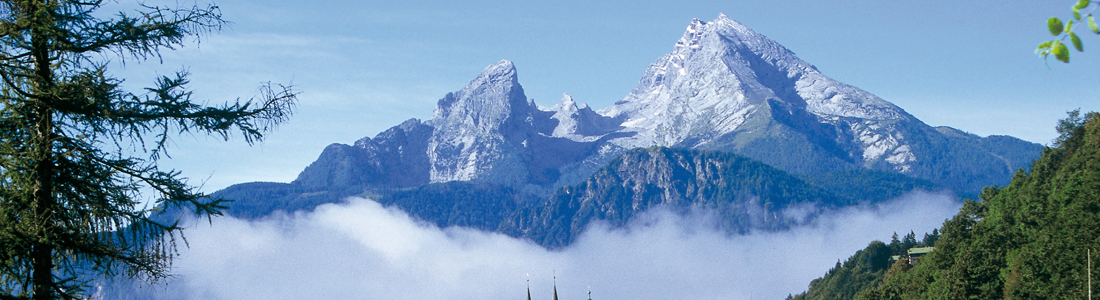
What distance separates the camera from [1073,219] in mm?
105250

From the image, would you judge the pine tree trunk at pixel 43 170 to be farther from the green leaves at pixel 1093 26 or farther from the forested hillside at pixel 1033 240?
the forested hillside at pixel 1033 240

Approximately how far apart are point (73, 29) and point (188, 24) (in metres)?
2.12

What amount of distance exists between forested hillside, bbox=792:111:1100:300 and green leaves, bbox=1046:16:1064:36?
285 ft

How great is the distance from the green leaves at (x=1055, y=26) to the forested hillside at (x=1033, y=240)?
86.7 metres

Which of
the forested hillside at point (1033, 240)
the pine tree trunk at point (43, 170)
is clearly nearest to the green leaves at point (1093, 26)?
the pine tree trunk at point (43, 170)

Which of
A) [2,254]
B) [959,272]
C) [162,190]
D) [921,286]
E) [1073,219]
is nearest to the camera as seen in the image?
[2,254]

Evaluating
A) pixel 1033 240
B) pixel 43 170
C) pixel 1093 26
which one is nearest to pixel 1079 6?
pixel 1093 26

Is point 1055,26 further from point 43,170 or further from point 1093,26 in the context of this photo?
point 43,170

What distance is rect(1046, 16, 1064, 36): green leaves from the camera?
39.4 feet

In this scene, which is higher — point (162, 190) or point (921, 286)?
point (162, 190)

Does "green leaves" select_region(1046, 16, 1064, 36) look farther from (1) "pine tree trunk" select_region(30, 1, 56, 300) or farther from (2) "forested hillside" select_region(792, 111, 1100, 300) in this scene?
(2) "forested hillside" select_region(792, 111, 1100, 300)

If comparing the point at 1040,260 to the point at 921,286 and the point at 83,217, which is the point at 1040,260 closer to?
the point at 921,286

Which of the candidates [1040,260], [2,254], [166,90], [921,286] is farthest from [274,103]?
[921,286]

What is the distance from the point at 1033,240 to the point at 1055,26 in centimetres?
11197
